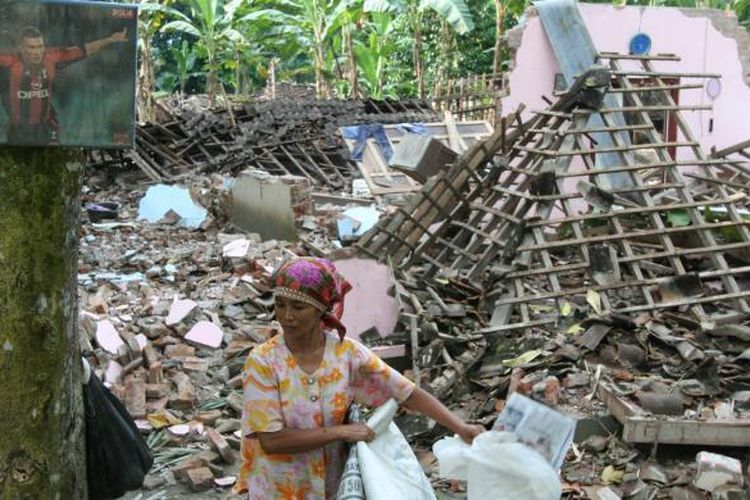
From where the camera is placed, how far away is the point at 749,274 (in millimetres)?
7113

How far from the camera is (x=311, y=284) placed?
2627mm

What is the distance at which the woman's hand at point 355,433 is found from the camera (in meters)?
2.61

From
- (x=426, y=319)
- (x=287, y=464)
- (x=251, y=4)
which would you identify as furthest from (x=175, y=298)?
(x=251, y=4)

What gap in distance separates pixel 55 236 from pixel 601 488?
128 inches

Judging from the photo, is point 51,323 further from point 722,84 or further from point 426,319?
point 722,84

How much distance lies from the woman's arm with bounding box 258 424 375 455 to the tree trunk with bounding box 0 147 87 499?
1.01 metres

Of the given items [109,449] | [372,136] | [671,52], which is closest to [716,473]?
[109,449]

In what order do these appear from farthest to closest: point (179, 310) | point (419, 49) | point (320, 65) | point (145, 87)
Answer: point (320, 65) < point (419, 49) < point (145, 87) < point (179, 310)

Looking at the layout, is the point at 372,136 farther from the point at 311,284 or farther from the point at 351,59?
the point at 311,284

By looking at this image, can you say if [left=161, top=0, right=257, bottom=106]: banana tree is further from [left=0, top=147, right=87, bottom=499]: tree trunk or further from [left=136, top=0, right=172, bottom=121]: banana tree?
[left=0, top=147, right=87, bottom=499]: tree trunk

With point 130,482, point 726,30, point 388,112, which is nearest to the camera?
point 130,482

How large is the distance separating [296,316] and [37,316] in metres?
1.07

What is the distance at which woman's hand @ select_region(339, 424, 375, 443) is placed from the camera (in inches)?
103

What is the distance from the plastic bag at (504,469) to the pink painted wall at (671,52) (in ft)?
33.5
